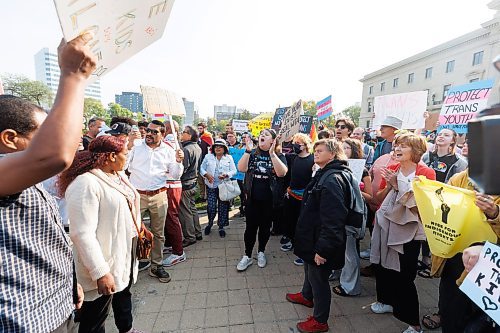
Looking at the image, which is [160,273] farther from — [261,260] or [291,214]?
[291,214]

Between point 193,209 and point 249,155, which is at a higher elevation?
point 249,155

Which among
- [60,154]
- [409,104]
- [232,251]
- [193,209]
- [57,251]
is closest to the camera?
[60,154]

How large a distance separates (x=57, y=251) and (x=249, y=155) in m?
3.08

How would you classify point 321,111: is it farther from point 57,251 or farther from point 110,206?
point 57,251

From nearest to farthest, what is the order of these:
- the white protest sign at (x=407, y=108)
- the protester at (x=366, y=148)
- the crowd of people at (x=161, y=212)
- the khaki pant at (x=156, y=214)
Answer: the crowd of people at (x=161, y=212) < the khaki pant at (x=156, y=214) < the protester at (x=366, y=148) < the white protest sign at (x=407, y=108)

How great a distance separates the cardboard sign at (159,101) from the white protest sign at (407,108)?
16.2ft

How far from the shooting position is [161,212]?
3.71m

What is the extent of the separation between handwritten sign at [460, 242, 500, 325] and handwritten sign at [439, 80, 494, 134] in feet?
13.6

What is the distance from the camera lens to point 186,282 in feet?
12.0

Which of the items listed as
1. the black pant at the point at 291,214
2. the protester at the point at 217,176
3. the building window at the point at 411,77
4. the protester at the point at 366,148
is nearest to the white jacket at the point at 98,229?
the black pant at the point at 291,214

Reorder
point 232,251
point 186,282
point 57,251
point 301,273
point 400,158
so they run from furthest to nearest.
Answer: point 232,251 → point 301,273 → point 186,282 → point 400,158 → point 57,251

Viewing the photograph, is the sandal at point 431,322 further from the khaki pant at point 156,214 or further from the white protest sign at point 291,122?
the khaki pant at point 156,214

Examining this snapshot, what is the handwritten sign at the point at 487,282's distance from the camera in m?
1.33

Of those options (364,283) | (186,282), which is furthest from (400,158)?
(186,282)
